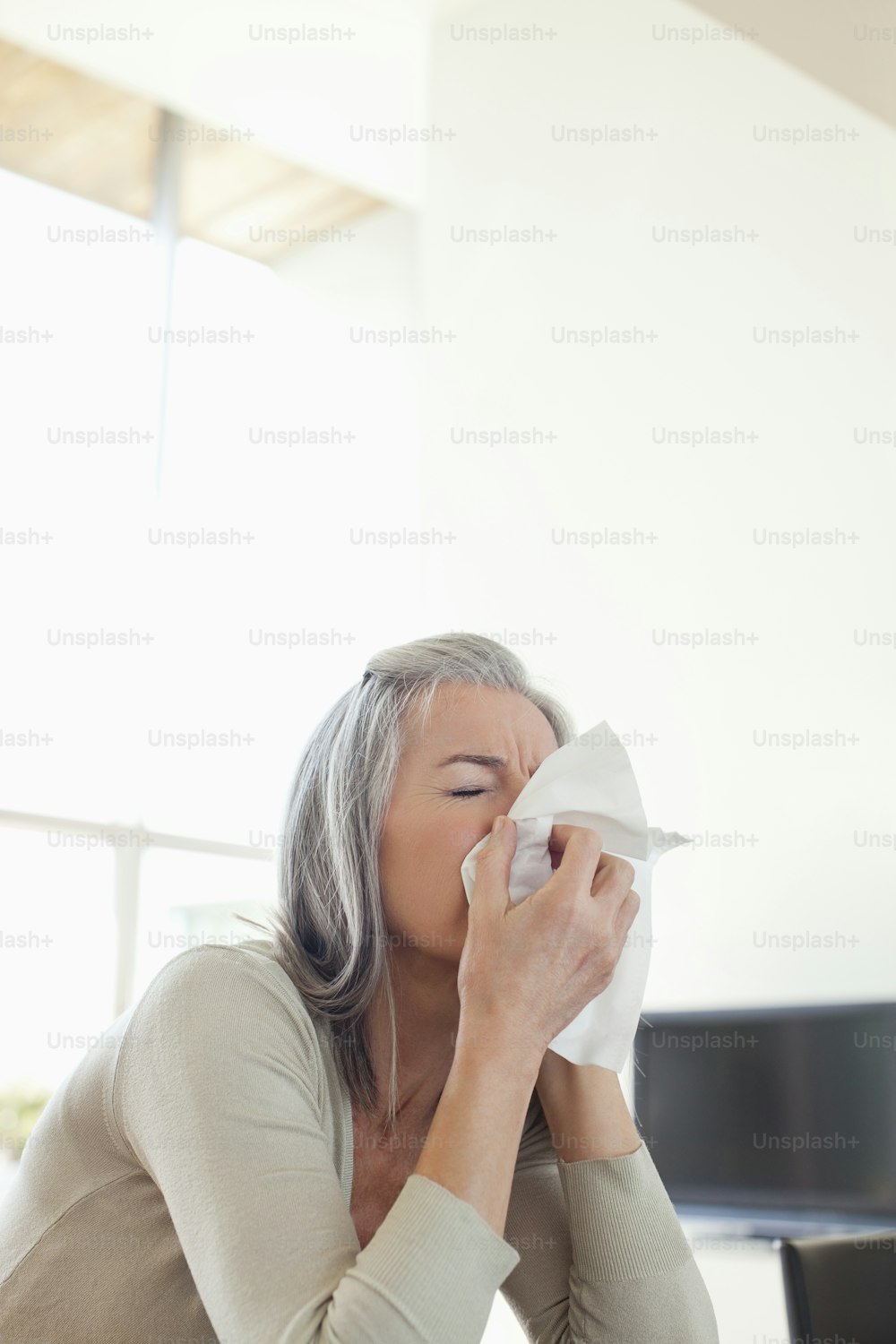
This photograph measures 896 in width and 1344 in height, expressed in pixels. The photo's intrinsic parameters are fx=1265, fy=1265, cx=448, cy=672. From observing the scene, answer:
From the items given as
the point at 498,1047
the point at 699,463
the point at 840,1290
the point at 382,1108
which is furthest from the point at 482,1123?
the point at 699,463

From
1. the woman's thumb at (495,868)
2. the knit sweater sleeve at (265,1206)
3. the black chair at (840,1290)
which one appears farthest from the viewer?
the black chair at (840,1290)

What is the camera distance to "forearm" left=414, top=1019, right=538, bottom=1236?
1.05 meters

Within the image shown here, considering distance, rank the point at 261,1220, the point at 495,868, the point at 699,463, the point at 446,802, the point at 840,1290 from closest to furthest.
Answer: the point at 261,1220
the point at 495,868
the point at 446,802
the point at 840,1290
the point at 699,463

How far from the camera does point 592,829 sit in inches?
52.2

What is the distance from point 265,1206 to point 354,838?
0.46 meters

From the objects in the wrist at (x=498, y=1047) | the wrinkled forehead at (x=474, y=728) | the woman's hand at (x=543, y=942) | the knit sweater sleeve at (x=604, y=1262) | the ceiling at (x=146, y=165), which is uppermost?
the ceiling at (x=146, y=165)

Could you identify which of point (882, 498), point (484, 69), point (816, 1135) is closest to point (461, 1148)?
point (816, 1135)

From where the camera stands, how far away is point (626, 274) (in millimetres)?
4438

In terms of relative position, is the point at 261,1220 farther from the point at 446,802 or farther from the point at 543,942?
the point at 446,802

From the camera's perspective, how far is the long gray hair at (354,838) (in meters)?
1.37

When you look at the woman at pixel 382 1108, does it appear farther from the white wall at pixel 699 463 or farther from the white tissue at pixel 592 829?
the white wall at pixel 699 463

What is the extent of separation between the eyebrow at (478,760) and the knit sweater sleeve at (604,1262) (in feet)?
1.42

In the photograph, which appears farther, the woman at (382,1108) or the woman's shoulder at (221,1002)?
the woman's shoulder at (221,1002)

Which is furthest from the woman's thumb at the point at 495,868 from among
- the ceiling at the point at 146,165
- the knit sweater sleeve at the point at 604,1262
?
the ceiling at the point at 146,165
